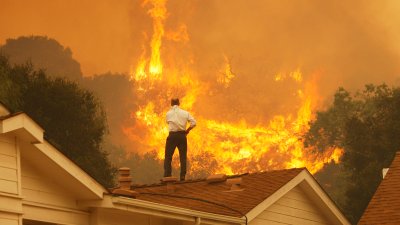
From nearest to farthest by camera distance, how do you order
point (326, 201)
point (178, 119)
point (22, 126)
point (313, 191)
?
point (22, 126)
point (313, 191)
point (326, 201)
point (178, 119)

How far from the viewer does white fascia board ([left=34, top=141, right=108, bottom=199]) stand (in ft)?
58.0

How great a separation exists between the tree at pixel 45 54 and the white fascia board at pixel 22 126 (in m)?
83.0

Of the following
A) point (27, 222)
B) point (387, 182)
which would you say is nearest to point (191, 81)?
point (387, 182)

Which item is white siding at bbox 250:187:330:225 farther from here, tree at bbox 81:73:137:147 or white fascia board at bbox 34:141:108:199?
tree at bbox 81:73:137:147

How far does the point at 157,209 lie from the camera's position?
66.4 ft

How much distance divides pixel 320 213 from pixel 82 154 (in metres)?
39.3

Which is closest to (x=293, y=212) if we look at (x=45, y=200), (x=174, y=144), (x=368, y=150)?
(x=174, y=144)

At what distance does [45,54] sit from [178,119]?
76.8 meters

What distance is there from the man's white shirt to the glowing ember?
→ 41173 millimetres

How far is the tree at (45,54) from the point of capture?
10050 cm

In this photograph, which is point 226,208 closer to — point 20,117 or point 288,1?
point 20,117

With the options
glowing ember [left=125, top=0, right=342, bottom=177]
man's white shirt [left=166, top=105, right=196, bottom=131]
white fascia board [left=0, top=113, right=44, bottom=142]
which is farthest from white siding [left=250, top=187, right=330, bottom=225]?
glowing ember [left=125, top=0, right=342, bottom=177]

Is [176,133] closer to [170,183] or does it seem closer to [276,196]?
[170,183]

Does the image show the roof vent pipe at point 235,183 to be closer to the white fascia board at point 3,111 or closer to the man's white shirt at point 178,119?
the man's white shirt at point 178,119
